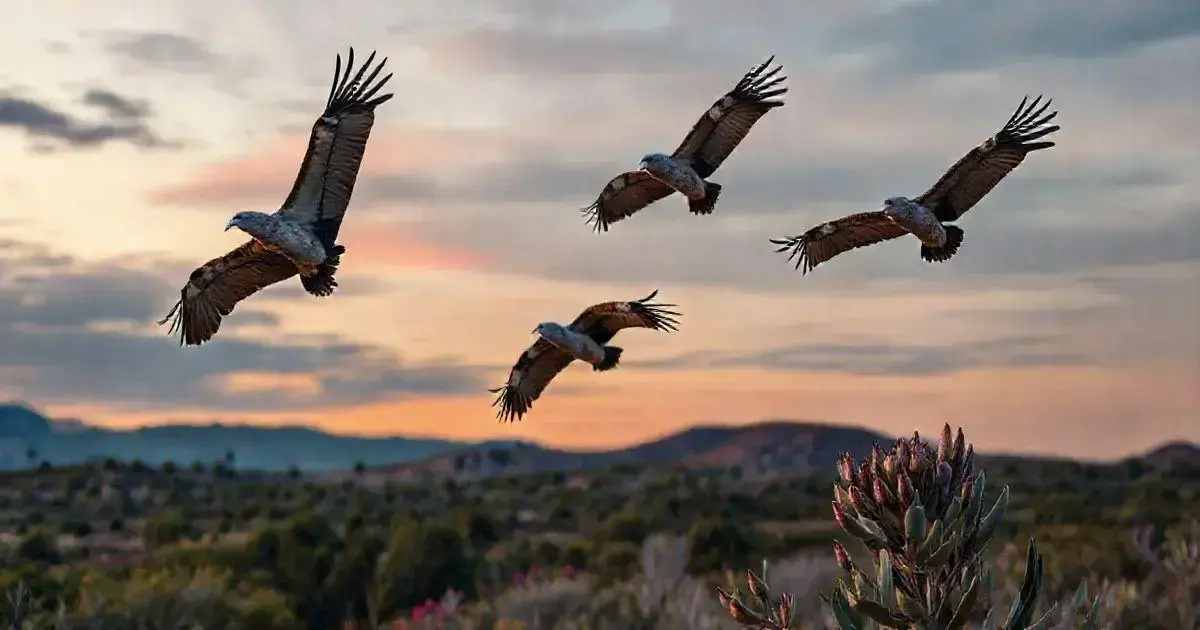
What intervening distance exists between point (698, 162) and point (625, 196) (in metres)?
0.89

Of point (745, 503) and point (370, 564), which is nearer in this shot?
point (370, 564)

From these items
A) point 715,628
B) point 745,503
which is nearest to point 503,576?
point 715,628

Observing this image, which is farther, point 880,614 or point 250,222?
point 250,222

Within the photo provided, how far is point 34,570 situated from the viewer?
22516mm

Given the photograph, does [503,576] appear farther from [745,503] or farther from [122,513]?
[122,513]

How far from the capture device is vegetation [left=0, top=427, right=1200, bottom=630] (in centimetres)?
457

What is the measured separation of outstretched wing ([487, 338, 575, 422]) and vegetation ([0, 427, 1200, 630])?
2000 mm

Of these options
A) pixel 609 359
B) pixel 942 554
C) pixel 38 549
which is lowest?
pixel 38 549

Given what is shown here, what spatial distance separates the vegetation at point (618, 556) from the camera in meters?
4.57

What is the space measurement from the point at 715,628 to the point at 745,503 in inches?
1687

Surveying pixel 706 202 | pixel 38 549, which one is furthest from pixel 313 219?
pixel 38 549

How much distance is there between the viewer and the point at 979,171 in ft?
32.9

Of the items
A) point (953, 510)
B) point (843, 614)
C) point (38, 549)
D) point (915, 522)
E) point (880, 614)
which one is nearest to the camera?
point (915, 522)

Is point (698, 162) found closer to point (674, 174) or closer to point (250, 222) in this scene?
point (674, 174)
